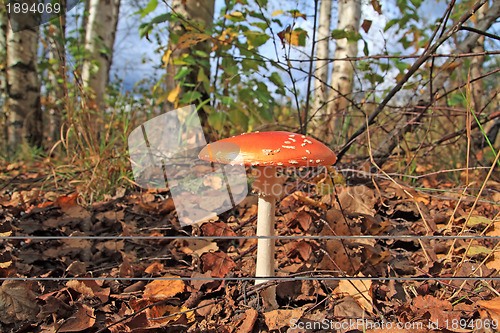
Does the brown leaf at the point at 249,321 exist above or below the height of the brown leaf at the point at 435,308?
below

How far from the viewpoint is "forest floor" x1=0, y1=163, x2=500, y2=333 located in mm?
1201

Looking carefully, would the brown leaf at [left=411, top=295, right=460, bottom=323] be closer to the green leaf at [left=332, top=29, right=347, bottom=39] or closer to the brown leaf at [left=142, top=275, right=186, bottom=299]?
the brown leaf at [left=142, top=275, right=186, bottom=299]

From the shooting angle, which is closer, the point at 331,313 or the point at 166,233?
the point at 331,313

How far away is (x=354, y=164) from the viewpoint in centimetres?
256

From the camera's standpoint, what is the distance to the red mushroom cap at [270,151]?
1115 millimetres

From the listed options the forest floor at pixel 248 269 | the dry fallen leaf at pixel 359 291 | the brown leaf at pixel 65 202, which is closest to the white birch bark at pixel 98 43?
the brown leaf at pixel 65 202

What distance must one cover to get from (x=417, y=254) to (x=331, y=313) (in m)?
0.73

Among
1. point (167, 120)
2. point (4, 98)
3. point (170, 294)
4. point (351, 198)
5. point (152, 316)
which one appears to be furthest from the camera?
point (4, 98)

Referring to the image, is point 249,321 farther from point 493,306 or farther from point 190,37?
point 190,37

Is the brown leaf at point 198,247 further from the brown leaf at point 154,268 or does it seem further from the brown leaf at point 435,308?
the brown leaf at point 435,308

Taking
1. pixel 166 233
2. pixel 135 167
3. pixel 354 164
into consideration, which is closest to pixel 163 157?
pixel 135 167

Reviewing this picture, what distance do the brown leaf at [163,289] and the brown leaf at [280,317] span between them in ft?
1.49

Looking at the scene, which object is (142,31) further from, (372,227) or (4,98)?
(4,98)

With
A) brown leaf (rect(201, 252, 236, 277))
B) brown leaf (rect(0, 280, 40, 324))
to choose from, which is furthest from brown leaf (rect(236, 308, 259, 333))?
brown leaf (rect(0, 280, 40, 324))
